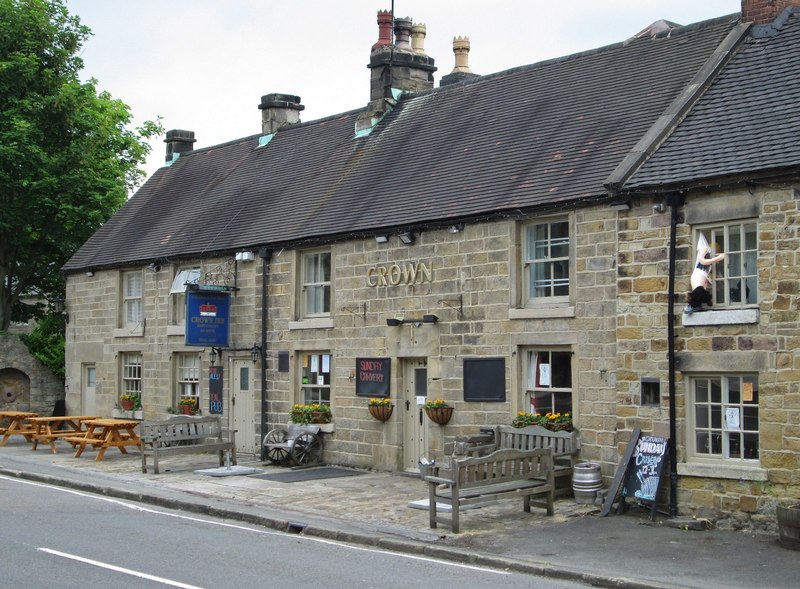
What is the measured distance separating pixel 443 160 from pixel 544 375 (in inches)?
217

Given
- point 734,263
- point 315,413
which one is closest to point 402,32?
point 315,413

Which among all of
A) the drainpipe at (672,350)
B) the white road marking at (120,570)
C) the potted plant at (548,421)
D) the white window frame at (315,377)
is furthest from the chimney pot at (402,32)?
the white road marking at (120,570)

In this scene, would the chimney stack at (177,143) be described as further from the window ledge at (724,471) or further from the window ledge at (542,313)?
the window ledge at (724,471)

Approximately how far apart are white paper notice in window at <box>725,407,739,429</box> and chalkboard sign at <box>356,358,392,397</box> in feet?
23.0

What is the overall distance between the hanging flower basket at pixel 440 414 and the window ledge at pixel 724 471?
191 inches

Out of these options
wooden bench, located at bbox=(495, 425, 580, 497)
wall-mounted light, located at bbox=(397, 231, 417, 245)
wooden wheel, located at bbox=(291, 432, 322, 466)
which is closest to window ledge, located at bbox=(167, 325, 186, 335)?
wooden wheel, located at bbox=(291, 432, 322, 466)

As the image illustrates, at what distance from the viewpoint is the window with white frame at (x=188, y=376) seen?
24859mm

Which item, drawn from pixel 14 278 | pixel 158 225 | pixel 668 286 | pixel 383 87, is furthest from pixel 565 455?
pixel 14 278

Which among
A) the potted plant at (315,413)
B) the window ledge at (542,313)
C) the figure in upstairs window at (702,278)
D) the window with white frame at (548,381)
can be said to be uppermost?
the figure in upstairs window at (702,278)

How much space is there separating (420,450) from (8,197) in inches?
815

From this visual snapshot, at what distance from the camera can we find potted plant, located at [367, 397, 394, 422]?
19.6 meters

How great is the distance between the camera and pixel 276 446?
2066 cm

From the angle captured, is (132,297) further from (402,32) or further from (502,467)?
(502,467)

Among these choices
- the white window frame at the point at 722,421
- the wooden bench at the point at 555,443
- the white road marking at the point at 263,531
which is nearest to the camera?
the white road marking at the point at 263,531
